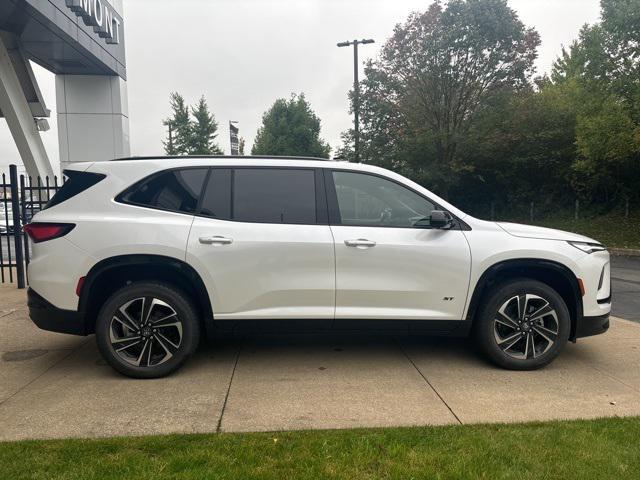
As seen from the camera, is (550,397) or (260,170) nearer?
(550,397)

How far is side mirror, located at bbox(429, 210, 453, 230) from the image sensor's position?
4.06 metres

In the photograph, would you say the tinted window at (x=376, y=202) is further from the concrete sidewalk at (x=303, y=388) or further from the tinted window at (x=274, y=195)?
the concrete sidewalk at (x=303, y=388)

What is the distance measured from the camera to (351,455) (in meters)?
2.86

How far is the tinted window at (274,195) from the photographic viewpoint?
4.16 m

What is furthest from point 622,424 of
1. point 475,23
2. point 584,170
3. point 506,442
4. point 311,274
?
point 475,23

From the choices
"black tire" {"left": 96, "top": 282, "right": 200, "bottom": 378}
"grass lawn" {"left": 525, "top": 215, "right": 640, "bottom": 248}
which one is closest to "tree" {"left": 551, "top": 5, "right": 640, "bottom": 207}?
"grass lawn" {"left": 525, "top": 215, "right": 640, "bottom": 248}

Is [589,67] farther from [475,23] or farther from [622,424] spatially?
[622,424]

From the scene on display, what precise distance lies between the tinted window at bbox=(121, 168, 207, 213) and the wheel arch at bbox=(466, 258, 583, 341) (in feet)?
8.37

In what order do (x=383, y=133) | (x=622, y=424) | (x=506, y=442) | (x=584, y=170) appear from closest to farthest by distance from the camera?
(x=506, y=442) < (x=622, y=424) < (x=584, y=170) < (x=383, y=133)

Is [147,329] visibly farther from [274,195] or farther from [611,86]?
[611,86]

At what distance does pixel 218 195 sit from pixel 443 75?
760 inches

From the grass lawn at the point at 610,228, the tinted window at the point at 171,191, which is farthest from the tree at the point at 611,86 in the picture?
the tinted window at the point at 171,191

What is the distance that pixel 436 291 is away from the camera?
4.17 m

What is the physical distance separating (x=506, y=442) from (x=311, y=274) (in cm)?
188
